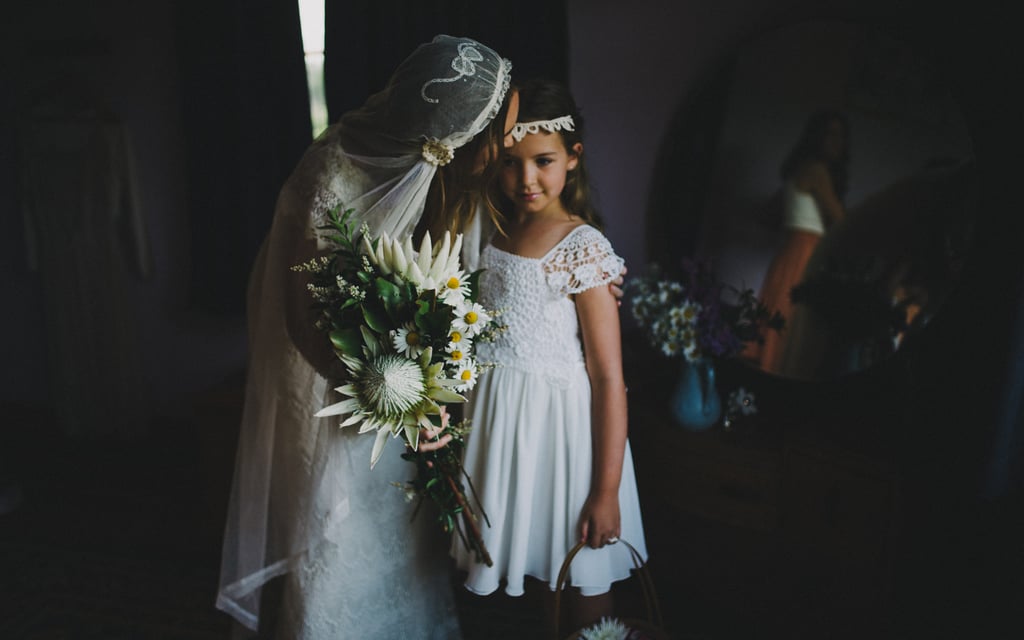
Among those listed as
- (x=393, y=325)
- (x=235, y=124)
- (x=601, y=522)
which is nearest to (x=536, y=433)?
(x=601, y=522)

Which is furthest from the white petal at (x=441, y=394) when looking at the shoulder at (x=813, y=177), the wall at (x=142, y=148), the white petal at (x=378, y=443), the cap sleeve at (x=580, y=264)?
the wall at (x=142, y=148)

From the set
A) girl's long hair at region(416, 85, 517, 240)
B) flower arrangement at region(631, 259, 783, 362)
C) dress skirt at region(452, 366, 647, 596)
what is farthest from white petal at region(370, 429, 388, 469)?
flower arrangement at region(631, 259, 783, 362)

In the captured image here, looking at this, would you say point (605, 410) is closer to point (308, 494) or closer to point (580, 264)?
point (580, 264)

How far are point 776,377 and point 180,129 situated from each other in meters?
2.61

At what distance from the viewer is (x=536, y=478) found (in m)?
1.52

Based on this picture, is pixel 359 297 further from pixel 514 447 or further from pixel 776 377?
pixel 776 377

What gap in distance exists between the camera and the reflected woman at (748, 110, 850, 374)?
183 cm

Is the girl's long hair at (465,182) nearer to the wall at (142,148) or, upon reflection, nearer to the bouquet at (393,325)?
the bouquet at (393,325)

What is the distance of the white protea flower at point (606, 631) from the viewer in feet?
4.50

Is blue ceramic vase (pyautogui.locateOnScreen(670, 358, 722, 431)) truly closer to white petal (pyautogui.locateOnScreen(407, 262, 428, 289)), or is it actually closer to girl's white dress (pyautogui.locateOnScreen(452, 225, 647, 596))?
girl's white dress (pyautogui.locateOnScreen(452, 225, 647, 596))

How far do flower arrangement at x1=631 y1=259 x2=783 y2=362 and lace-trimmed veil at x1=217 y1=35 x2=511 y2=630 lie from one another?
822 mm

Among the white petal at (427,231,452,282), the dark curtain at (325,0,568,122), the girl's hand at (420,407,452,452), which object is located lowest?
the girl's hand at (420,407,452,452)

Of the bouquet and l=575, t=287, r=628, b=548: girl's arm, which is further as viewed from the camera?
l=575, t=287, r=628, b=548: girl's arm

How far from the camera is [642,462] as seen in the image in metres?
1.98
